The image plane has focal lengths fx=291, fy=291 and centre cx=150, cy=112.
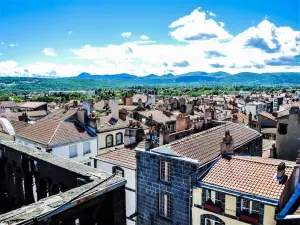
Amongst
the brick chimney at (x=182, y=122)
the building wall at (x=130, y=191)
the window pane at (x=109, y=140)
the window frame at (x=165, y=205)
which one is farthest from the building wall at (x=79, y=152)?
the window frame at (x=165, y=205)

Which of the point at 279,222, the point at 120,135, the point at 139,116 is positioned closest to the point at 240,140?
the point at 279,222

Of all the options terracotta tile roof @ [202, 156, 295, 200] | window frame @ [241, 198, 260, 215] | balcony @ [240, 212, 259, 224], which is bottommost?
balcony @ [240, 212, 259, 224]

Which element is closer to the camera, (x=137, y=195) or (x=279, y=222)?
(x=279, y=222)

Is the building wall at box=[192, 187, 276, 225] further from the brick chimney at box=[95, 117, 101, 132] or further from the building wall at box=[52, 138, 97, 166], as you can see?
the brick chimney at box=[95, 117, 101, 132]

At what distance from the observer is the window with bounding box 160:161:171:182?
22.9m

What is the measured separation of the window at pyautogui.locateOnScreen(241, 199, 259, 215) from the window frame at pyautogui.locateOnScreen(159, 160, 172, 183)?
580 cm

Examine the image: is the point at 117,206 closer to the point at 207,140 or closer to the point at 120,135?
the point at 207,140

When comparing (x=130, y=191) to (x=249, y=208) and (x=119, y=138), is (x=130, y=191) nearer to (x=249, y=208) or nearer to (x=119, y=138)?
(x=249, y=208)

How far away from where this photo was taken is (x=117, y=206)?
28.4ft

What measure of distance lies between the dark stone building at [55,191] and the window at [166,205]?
13.9 m

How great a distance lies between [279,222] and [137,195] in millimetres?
11862

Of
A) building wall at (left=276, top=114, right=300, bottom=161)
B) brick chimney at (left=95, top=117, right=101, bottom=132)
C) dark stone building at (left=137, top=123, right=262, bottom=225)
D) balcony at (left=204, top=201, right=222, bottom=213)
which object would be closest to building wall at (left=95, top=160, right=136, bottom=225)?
dark stone building at (left=137, top=123, right=262, bottom=225)

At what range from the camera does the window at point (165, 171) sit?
22888 millimetres

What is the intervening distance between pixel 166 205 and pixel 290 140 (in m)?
17.7
